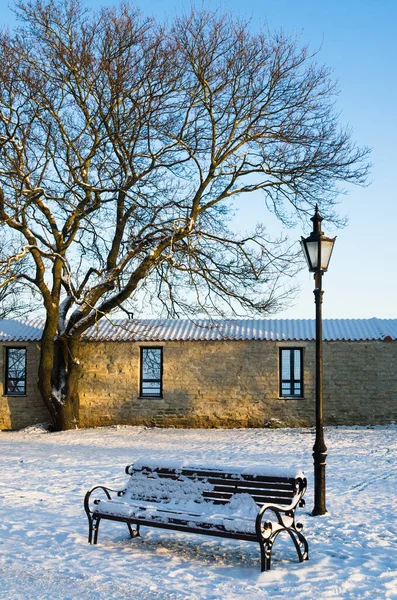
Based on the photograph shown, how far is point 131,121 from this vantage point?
655 inches

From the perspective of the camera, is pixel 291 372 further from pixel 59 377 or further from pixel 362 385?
pixel 59 377

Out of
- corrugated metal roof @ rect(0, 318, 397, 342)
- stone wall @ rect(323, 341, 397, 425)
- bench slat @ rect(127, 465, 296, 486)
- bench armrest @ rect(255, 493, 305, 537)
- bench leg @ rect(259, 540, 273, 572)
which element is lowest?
bench leg @ rect(259, 540, 273, 572)

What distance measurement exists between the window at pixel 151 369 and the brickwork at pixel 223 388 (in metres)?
0.21

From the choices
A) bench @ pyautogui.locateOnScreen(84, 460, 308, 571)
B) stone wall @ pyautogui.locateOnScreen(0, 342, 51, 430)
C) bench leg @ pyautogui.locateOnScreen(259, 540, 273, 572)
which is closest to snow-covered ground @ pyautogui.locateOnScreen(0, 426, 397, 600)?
bench leg @ pyautogui.locateOnScreen(259, 540, 273, 572)

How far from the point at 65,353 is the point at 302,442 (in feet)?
24.3

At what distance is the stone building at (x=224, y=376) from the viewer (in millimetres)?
18781

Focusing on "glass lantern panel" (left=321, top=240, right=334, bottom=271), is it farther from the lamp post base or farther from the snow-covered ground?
the snow-covered ground

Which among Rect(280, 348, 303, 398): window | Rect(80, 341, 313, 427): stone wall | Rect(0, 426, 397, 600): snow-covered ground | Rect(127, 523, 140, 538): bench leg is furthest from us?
Rect(280, 348, 303, 398): window

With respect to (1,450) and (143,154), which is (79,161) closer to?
(143,154)

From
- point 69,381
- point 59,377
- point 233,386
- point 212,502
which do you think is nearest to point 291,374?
point 233,386

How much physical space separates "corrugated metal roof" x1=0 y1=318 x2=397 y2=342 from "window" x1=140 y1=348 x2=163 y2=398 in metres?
0.67

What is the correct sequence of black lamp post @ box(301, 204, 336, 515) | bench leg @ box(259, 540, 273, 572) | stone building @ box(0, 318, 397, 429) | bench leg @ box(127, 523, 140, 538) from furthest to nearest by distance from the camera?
1. stone building @ box(0, 318, 397, 429)
2. black lamp post @ box(301, 204, 336, 515)
3. bench leg @ box(127, 523, 140, 538)
4. bench leg @ box(259, 540, 273, 572)

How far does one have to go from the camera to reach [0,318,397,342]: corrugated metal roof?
19250 millimetres

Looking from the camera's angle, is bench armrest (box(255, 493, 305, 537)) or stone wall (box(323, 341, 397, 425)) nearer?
bench armrest (box(255, 493, 305, 537))
